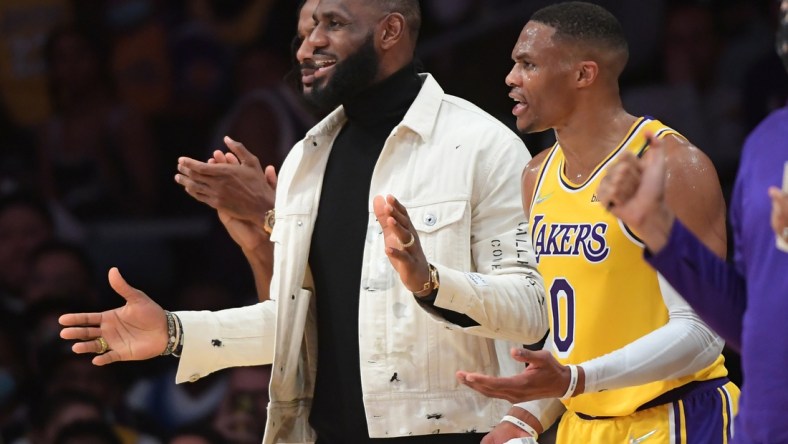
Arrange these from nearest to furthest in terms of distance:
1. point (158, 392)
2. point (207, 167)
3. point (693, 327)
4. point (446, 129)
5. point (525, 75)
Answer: point (693, 327) → point (525, 75) → point (446, 129) → point (207, 167) → point (158, 392)

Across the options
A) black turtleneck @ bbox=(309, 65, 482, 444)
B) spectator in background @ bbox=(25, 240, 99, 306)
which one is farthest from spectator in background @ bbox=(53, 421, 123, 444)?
black turtleneck @ bbox=(309, 65, 482, 444)

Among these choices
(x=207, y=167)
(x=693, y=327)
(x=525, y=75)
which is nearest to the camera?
(x=693, y=327)

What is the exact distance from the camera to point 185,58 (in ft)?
19.2

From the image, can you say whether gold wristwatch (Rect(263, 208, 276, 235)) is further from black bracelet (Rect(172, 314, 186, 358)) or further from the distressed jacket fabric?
black bracelet (Rect(172, 314, 186, 358))

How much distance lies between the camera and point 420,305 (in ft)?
9.93

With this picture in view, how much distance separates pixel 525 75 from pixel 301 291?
83cm

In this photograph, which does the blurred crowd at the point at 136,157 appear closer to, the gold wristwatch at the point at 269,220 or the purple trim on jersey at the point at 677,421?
the gold wristwatch at the point at 269,220

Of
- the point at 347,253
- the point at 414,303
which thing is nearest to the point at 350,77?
the point at 347,253

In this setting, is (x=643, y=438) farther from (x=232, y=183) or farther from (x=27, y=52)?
(x=27, y=52)

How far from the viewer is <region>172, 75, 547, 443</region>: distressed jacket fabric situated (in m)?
3.15

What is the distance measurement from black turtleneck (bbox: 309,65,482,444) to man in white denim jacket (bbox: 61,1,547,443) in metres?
0.03

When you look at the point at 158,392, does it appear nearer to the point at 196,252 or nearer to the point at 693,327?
the point at 196,252

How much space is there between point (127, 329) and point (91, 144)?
2.73 meters

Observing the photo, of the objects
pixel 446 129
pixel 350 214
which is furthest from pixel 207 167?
pixel 446 129
